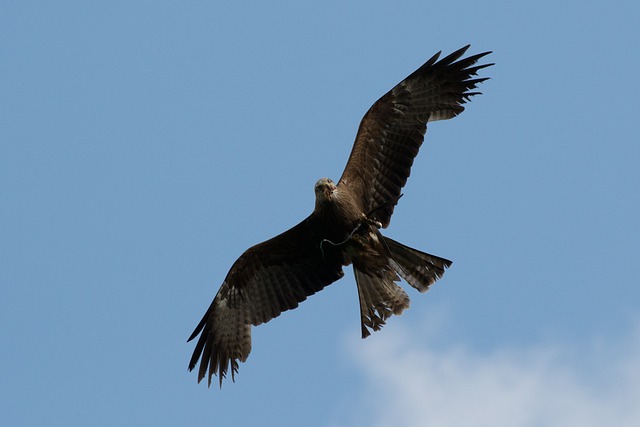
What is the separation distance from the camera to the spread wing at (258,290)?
418 inches

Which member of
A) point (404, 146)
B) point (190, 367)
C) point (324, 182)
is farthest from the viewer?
point (190, 367)

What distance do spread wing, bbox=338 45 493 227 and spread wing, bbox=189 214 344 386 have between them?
2.51ft

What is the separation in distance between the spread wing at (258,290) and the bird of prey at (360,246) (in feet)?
0.04

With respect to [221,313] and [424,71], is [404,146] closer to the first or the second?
[424,71]

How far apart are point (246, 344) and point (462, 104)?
12.1 feet

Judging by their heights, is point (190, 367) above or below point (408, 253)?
above

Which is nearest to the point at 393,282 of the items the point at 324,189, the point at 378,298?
the point at 378,298

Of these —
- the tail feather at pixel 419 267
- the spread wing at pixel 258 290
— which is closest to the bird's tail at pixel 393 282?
the tail feather at pixel 419 267

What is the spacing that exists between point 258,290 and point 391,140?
7.54 ft

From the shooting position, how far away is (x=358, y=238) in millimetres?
10031

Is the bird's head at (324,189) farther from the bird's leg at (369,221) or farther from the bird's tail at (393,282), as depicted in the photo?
the bird's tail at (393,282)

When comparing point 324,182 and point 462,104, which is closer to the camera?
point 324,182

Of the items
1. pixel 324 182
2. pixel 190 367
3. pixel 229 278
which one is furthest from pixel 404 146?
pixel 190 367

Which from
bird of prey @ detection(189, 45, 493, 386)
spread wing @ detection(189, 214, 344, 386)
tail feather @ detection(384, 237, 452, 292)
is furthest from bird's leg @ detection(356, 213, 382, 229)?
spread wing @ detection(189, 214, 344, 386)
